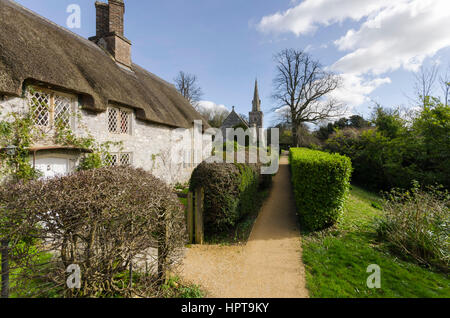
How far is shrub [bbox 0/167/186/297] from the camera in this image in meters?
2.20

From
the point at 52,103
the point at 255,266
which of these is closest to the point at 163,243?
the point at 255,266

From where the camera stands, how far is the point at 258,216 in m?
6.95

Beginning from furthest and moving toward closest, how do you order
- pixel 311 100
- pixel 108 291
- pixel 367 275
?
pixel 311 100
pixel 367 275
pixel 108 291

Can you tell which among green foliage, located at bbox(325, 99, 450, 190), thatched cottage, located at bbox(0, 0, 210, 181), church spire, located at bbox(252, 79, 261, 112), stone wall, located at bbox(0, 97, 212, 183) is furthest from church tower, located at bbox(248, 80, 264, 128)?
thatched cottage, located at bbox(0, 0, 210, 181)

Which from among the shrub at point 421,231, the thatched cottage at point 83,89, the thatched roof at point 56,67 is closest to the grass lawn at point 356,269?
the shrub at point 421,231

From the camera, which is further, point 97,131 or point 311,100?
point 311,100

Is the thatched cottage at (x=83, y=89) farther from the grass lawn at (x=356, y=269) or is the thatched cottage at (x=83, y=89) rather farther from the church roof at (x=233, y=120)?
the church roof at (x=233, y=120)

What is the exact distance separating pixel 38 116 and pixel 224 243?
659 centimetres

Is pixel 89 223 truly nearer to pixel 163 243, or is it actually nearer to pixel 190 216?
pixel 163 243

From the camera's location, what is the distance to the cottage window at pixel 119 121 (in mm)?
7851

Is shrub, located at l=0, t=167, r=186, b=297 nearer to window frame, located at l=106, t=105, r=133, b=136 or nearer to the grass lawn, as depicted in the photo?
the grass lawn
